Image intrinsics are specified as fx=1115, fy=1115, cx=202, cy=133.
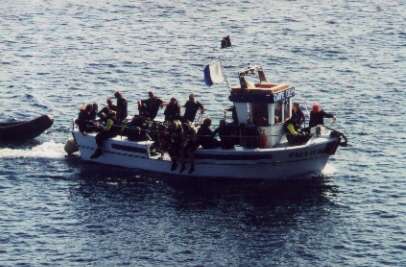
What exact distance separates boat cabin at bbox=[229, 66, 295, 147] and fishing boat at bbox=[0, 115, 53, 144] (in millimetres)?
12466

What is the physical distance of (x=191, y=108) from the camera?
192 ft

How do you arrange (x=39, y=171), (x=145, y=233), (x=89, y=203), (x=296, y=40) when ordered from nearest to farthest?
1. (x=145, y=233)
2. (x=89, y=203)
3. (x=39, y=171)
4. (x=296, y=40)

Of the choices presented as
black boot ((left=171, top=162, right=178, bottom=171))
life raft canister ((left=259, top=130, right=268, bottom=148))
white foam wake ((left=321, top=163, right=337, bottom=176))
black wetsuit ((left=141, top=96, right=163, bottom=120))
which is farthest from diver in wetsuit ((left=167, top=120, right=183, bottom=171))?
white foam wake ((left=321, top=163, right=337, bottom=176))

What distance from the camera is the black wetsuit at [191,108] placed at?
58.5 m

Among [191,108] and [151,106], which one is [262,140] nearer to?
[191,108]

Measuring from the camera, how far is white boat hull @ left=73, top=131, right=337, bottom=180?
55594 millimetres

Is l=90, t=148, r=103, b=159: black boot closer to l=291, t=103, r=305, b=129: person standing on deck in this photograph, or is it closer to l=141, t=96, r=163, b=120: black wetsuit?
l=141, t=96, r=163, b=120: black wetsuit

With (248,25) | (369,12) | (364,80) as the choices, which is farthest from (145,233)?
(369,12)

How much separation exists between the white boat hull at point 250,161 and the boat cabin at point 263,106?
3.44 ft

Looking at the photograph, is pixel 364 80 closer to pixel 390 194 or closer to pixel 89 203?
pixel 390 194

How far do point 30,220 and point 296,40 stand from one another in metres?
45.8

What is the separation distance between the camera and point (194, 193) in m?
55.3

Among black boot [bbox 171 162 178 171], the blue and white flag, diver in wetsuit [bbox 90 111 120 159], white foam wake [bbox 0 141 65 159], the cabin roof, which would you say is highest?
the blue and white flag

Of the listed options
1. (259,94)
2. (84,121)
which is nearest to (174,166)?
(259,94)
